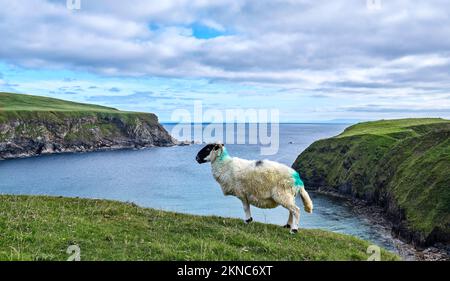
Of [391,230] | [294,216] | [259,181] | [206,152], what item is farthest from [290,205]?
[391,230]

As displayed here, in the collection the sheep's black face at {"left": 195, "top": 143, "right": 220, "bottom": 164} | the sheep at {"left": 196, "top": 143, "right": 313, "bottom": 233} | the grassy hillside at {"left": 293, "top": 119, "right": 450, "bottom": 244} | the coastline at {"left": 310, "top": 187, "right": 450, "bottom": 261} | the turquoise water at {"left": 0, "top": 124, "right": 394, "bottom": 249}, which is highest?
the sheep's black face at {"left": 195, "top": 143, "right": 220, "bottom": 164}

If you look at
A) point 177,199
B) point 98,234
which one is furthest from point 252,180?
point 177,199

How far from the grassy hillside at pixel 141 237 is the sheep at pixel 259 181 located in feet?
3.53

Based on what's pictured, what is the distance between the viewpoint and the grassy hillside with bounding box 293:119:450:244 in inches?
2381

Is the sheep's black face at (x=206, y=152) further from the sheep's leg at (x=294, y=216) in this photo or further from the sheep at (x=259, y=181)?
the sheep's leg at (x=294, y=216)

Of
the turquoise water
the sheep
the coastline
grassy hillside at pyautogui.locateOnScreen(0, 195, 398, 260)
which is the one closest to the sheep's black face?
the sheep

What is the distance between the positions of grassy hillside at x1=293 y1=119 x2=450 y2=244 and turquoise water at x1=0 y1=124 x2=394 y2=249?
17.7 feet

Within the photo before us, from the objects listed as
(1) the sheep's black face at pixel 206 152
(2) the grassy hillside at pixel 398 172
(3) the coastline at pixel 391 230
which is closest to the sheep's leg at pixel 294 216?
(1) the sheep's black face at pixel 206 152

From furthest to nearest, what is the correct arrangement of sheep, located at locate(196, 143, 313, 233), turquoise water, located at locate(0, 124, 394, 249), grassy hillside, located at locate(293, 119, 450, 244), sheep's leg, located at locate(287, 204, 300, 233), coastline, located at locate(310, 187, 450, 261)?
turquoise water, located at locate(0, 124, 394, 249) → grassy hillside, located at locate(293, 119, 450, 244) → coastline, located at locate(310, 187, 450, 261) → sheep, located at locate(196, 143, 313, 233) → sheep's leg, located at locate(287, 204, 300, 233)

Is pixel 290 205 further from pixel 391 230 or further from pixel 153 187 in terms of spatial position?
pixel 153 187

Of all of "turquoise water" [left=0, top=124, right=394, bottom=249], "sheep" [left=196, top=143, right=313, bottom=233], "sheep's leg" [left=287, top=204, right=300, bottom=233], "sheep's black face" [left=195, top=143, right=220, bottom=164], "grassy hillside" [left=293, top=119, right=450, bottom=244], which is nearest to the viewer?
"sheep's leg" [left=287, top=204, right=300, bottom=233]

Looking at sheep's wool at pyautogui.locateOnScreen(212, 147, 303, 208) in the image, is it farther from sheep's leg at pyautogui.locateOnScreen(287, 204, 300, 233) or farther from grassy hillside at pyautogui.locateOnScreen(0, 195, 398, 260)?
grassy hillside at pyautogui.locateOnScreen(0, 195, 398, 260)

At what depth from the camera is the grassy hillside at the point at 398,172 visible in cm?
6047

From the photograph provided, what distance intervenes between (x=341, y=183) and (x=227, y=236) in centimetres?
9788
